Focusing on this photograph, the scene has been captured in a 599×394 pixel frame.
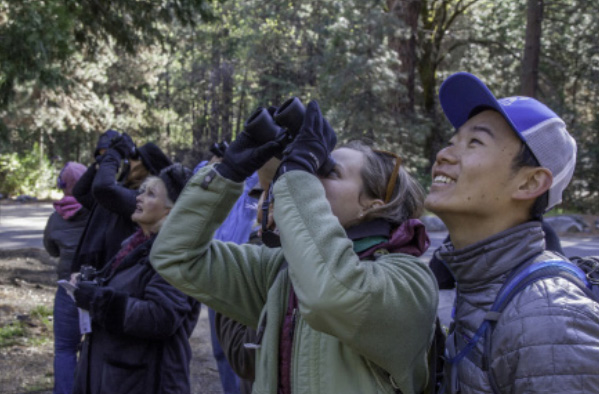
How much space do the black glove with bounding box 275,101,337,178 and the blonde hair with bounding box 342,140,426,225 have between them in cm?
25

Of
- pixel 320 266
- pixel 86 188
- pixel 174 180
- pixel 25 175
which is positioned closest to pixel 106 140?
pixel 86 188

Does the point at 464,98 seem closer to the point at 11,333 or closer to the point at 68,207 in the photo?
the point at 68,207

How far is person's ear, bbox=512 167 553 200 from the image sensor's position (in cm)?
191

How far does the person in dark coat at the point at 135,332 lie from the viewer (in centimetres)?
359

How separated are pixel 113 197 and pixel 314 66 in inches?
758

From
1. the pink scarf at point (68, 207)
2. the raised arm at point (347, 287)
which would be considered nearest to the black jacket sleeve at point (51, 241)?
the pink scarf at point (68, 207)

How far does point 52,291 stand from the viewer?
10.1 meters

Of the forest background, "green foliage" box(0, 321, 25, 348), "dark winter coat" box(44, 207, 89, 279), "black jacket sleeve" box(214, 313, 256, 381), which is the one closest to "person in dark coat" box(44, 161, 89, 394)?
"dark winter coat" box(44, 207, 89, 279)

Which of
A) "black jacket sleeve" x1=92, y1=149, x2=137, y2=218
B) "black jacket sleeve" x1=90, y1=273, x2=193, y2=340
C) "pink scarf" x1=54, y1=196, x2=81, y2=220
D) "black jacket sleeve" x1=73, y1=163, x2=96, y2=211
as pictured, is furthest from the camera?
"pink scarf" x1=54, y1=196, x2=81, y2=220

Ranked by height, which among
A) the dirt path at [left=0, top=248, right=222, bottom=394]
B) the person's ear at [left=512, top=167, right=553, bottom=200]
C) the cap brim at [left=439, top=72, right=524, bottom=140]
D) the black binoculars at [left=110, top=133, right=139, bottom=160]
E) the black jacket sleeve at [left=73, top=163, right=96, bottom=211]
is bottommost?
the dirt path at [left=0, top=248, right=222, bottom=394]

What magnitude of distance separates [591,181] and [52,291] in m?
17.4

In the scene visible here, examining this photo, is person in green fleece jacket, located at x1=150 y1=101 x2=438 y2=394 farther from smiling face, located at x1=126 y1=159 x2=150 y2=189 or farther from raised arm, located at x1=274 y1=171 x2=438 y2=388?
smiling face, located at x1=126 y1=159 x2=150 y2=189

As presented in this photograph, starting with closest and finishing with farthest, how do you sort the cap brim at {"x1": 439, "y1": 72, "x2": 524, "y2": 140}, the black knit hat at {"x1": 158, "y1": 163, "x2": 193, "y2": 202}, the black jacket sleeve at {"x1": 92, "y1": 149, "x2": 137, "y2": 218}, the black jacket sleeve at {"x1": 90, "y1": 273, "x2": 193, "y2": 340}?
the cap brim at {"x1": 439, "y1": 72, "x2": 524, "y2": 140}
the black jacket sleeve at {"x1": 90, "y1": 273, "x2": 193, "y2": 340}
the black knit hat at {"x1": 158, "y1": 163, "x2": 193, "y2": 202}
the black jacket sleeve at {"x1": 92, "y1": 149, "x2": 137, "y2": 218}

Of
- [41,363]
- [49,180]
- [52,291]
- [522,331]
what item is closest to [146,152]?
[41,363]
